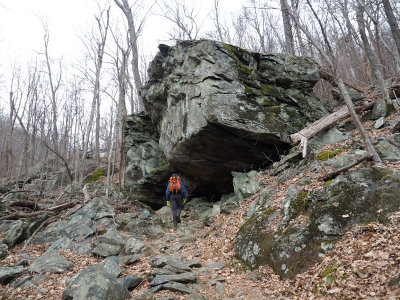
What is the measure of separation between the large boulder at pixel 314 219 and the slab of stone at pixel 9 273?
15.8ft

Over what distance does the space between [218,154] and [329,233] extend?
568cm

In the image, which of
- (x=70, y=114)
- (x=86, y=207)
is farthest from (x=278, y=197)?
(x=70, y=114)

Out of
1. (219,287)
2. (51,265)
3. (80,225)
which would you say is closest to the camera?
(219,287)

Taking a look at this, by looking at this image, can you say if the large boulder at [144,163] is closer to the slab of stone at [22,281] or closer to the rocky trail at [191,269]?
the rocky trail at [191,269]

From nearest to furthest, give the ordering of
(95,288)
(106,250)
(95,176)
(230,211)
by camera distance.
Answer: (95,288), (106,250), (230,211), (95,176)

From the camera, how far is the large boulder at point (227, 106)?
27.9 ft

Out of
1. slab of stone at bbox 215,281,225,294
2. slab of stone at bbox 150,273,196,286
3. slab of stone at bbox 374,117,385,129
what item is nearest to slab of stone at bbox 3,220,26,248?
slab of stone at bbox 150,273,196,286

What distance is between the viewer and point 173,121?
33.3ft

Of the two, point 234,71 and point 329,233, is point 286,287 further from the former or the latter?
point 234,71

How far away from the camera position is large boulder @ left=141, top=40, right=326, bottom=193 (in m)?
8.51

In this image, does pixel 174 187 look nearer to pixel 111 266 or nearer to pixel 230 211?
pixel 230 211

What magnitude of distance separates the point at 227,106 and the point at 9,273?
728 centimetres

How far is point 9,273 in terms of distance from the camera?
16.7ft

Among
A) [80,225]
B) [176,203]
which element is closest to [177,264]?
[176,203]
